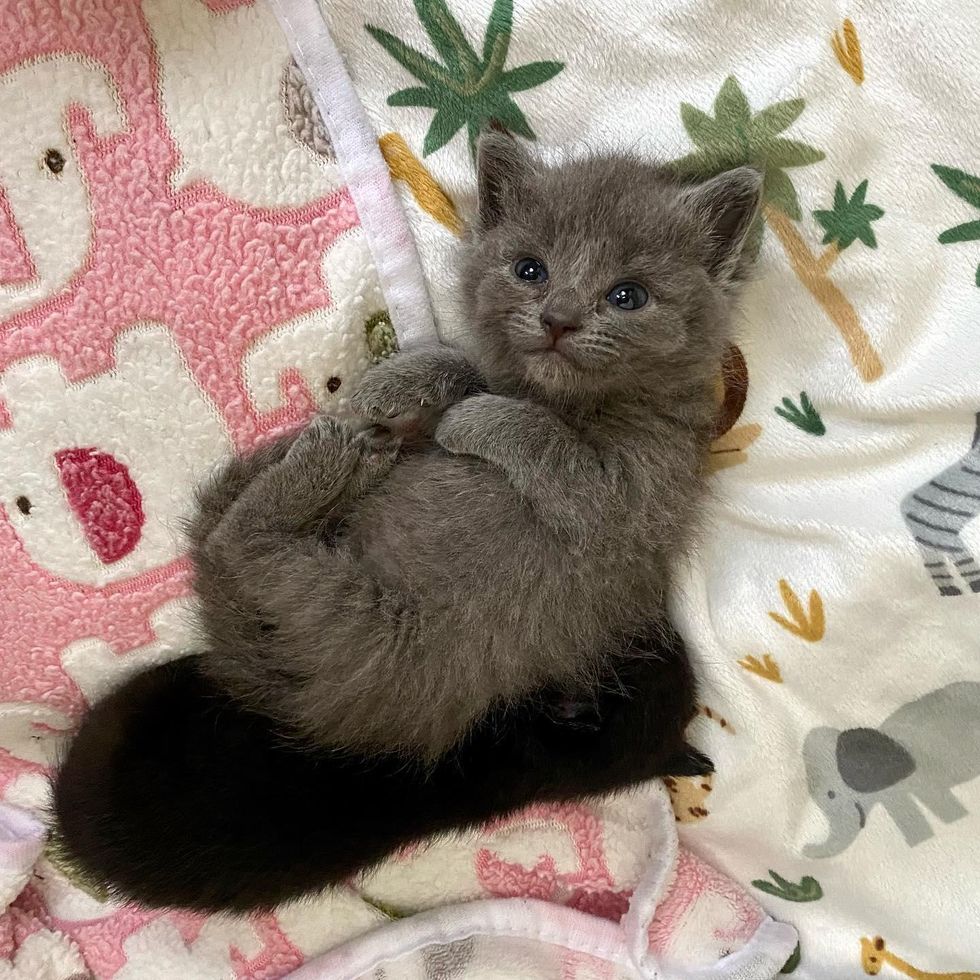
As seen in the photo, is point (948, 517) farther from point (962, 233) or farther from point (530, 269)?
point (530, 269)

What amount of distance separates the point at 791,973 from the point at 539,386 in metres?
1.11

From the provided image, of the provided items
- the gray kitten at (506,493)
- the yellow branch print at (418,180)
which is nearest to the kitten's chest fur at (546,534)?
the gray kitten at (506,493)

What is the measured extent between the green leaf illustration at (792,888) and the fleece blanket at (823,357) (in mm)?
44

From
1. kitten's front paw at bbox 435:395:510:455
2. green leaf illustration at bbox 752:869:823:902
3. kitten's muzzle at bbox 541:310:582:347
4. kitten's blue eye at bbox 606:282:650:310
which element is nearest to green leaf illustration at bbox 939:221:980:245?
kitten's blue eye at bbox 606:282:650:310

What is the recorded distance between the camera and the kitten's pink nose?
1028mm

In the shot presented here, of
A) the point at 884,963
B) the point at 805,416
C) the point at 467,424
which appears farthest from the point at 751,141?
the point at 884,963

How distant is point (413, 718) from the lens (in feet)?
3.61

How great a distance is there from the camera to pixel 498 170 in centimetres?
115

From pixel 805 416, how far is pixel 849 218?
0.88ft

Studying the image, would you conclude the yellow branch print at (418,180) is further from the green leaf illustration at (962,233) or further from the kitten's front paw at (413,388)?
the green leaf illustration at (962,233)

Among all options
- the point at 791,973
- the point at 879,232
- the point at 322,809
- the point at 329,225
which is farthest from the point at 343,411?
the point at 791,973

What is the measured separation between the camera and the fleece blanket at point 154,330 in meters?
1.08

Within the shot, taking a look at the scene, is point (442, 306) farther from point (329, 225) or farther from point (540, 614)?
point (540, 614)

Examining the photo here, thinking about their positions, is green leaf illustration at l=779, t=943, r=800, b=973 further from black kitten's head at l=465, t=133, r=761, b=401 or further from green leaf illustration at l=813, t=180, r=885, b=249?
green leaf illustration at l=813, t=180, r=885, b=249
